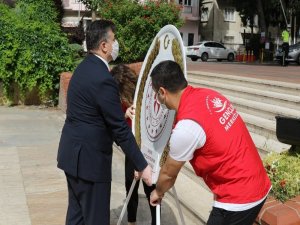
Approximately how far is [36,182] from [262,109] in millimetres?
3525

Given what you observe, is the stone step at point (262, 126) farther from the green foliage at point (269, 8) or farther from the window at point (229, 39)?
the window at point (229, 39)

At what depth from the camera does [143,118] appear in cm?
354

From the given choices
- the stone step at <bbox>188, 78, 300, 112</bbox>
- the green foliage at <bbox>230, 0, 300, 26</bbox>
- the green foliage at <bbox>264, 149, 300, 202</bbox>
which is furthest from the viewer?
the green foliage at <bbox>230, 0, 300, 26</bbox>

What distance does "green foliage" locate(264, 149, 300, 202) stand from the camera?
3.69 meters

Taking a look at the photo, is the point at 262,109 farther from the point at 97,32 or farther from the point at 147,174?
the point at 97,32

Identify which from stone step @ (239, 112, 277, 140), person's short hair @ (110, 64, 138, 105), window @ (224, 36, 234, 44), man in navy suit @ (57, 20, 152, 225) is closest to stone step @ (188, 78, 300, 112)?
stone step @ (239, 112, 277, 140)

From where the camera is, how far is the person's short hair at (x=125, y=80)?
3738 millimetres

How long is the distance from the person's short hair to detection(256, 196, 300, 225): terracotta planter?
1450 mm

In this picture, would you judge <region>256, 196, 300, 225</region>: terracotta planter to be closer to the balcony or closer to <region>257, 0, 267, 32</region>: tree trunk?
<region>257, 0, 267, 32</region>: tree trunk

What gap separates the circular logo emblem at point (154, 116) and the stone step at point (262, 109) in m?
3.30

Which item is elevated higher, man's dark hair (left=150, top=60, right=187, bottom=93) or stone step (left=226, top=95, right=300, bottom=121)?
man's dark hair (left=150, top=60, right=187, bottom=93)

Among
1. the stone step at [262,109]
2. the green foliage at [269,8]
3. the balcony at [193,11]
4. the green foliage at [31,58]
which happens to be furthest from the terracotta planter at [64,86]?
the balcony at [193,11]

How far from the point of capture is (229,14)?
4634 cm

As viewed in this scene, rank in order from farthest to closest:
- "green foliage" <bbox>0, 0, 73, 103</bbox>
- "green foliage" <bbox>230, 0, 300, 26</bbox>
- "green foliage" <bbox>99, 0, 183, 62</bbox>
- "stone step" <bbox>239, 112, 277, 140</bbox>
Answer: "green foliage" <bbox>230, 0, 300, 26</bbox>, "green foliage" <bbox>99, 0, 183, 62</bbox>, "green foliage" <bbox>0, 0, 73, 103</bbox>, "stone step" <bbox>239, 112, 277, 140</bbox>
